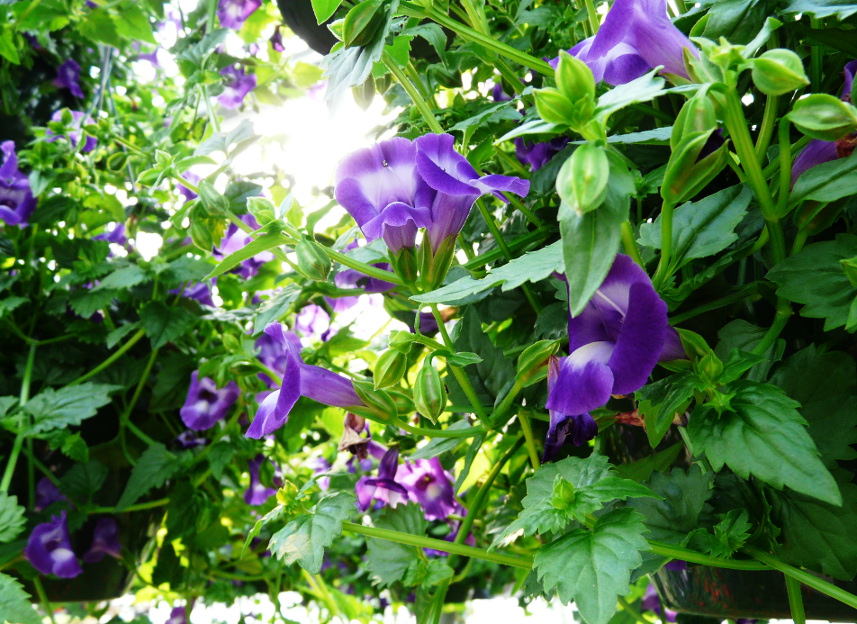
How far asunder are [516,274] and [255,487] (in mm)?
670

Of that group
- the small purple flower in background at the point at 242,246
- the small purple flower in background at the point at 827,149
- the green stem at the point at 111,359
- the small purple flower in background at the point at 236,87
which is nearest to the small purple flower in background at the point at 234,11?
the small purple flower in background at the point at 236,87

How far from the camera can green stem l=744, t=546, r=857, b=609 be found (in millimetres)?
326

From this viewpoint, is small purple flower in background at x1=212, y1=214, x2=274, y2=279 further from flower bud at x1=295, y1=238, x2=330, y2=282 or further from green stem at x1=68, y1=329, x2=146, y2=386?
flower bud at x1=295, y1=238, x2=330, y2=282

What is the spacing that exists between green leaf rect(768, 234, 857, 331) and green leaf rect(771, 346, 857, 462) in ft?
0.12

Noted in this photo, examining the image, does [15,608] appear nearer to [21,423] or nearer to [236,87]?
[21,423]

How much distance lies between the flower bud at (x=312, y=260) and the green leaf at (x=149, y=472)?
455mm

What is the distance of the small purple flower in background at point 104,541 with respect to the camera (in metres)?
0.85

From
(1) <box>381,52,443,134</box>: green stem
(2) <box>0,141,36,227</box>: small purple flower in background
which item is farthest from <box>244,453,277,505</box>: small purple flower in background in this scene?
(1) <box>381,52,443,134</box>: green stem

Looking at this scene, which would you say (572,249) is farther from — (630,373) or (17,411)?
(17,411)

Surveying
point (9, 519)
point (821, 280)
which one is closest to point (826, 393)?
point (821, 280)

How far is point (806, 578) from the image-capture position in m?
0.34

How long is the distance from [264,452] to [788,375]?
0.60 metres

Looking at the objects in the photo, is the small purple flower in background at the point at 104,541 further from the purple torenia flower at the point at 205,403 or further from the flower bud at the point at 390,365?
the flower bud at the point at 390,365

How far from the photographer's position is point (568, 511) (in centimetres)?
33
